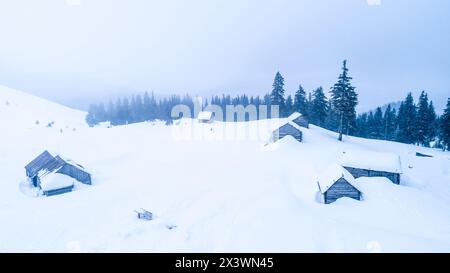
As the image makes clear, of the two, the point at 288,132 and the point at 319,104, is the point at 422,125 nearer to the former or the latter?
the point at 319,104

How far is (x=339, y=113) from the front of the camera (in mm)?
46094

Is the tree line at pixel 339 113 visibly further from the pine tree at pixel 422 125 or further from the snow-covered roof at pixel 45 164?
the snow-covered roof at pixel 45 164

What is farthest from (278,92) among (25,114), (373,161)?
(25,114)

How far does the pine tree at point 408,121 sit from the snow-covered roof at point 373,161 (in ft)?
107

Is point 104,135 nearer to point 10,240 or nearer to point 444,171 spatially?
point 10,240

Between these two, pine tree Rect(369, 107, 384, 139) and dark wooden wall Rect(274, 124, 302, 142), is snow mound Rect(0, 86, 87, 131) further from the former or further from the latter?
pine tree Rect(369, 107, 384, 139)

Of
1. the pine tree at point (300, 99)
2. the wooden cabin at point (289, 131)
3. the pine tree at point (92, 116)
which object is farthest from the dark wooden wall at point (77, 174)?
the pine tree at point (92, 116)

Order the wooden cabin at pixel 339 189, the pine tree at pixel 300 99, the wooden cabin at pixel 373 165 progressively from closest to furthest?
the wooden cabin at pixel 339 189, the wooden cabin at pixel 373 165, the pine tree at pixel 300 99

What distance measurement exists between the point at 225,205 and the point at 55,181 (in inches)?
665

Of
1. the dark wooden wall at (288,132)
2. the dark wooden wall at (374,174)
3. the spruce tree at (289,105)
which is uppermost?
the spruce tree at (289,105)

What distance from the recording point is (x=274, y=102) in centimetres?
6053

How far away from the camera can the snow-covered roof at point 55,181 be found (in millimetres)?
25803
